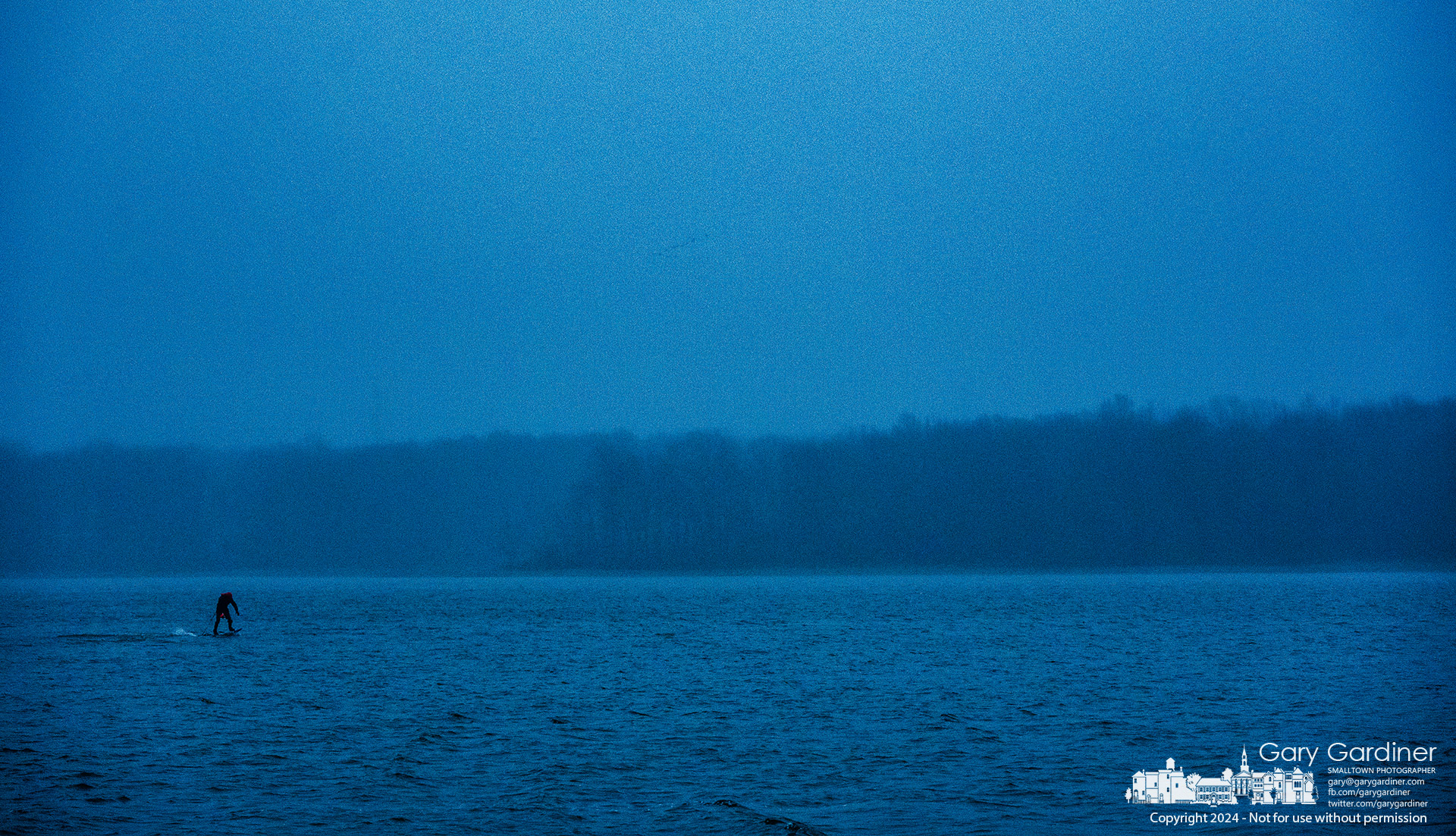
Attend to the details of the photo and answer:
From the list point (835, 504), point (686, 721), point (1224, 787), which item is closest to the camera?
point (1224, 787)

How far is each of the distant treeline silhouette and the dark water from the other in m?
96.6

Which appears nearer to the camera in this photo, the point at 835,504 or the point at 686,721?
the point at 686,721

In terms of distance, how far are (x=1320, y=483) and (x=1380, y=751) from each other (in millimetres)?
144470

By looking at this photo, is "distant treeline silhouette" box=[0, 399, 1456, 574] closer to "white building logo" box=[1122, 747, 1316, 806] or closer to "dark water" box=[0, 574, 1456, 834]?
"dark water" box=[0, 574, 1456, 834]

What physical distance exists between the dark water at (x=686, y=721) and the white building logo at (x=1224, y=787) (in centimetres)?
46

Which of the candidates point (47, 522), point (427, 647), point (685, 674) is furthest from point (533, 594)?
point (47, 522)

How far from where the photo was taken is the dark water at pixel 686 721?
1770cm

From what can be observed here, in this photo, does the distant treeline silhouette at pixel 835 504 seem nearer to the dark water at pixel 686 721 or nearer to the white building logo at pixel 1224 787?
the dark water at pixel 686 721

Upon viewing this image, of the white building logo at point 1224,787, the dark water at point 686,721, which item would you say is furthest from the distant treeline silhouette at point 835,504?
the white building logo at point 1224,787

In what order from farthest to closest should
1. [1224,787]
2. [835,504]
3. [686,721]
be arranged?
[835,504] → [686,721] → [1224,787]

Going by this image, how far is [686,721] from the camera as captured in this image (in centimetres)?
2627

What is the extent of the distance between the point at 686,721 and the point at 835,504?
142m

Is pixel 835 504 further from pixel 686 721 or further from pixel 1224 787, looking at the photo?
pixel 1224 787

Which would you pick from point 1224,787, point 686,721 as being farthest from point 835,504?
point 1224,787
